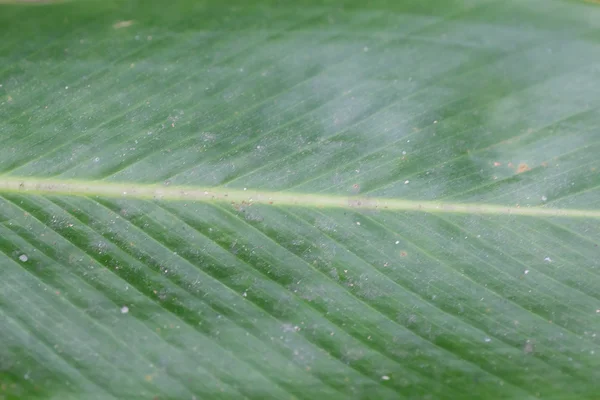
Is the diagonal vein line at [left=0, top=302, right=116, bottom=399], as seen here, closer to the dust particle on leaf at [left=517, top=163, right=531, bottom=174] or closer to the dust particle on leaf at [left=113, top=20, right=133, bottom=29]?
the dust particle on leaf at [left=113, top=20, right=133, bottom=29]

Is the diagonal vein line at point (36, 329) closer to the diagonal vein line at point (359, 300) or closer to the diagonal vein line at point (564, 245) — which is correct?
the diagonal vein line at point (359, 300)

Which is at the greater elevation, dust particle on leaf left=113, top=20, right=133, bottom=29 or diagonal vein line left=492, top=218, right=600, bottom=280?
dust particle on leaf left=113, top=20, right=133, bottom=29

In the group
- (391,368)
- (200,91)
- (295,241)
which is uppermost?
(200,91)

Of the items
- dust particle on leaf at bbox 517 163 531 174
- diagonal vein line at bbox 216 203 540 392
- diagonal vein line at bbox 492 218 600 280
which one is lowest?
diagonal vein line at bbox 216 203 540 392

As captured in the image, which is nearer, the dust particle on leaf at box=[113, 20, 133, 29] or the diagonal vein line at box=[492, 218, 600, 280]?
the diagonal vein line at box=[492, 218, 600, 280]

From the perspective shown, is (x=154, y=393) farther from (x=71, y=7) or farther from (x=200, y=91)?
(x=71, y=7)

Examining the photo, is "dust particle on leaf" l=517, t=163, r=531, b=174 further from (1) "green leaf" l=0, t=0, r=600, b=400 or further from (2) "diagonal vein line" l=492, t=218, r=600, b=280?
(2) "diagonal vein line" l=492, t=218, r=600, b=280

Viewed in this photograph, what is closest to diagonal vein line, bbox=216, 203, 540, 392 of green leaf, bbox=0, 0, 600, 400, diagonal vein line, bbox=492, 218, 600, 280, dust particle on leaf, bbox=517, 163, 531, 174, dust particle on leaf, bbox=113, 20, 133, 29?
green leaf, bbox=0, 0, 600, 400

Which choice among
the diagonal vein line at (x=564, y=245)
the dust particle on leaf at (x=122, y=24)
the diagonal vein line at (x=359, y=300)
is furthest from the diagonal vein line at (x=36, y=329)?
the diagonal vein line at (x=564, y=245)

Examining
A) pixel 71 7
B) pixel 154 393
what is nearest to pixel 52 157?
pixel 71 7
